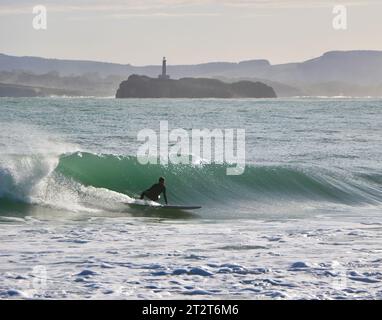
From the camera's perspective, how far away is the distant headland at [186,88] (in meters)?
187

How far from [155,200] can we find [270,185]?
7.06 metres

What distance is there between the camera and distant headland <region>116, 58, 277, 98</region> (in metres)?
187

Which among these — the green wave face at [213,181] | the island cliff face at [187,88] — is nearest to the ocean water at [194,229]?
the green wave face at [213,181]

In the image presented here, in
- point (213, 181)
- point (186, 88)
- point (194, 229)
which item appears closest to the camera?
point (194, 229)

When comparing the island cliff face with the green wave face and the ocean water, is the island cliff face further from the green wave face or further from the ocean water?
the green wave face

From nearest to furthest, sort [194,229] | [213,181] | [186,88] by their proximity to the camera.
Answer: [194,229] → [213,181] → [186,88]

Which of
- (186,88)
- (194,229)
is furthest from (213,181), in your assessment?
(186,88)

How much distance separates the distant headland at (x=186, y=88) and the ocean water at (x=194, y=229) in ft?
496

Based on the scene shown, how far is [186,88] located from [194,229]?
178185 mm

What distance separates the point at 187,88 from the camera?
194 metres

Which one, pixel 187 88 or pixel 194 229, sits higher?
pixel 187 88

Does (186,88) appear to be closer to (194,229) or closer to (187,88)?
(187,88)

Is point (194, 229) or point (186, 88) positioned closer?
point (194, 229)
